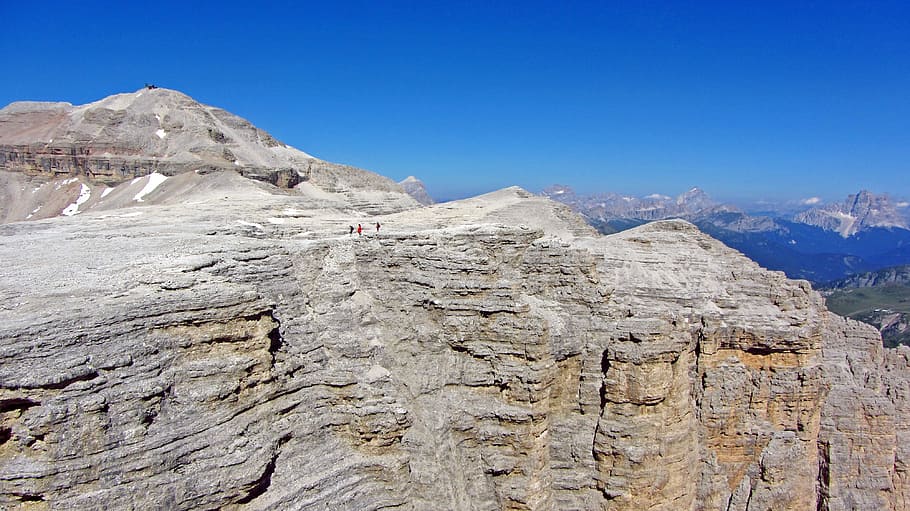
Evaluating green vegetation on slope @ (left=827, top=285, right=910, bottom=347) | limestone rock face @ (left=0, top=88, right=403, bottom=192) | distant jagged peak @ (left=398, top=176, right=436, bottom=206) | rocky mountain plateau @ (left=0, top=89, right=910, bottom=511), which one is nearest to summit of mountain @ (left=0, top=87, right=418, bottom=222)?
limestone rock face @ (left=0, top=88, right=403, bottom=192)

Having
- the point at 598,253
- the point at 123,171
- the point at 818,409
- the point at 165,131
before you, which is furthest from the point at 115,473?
the point at 165,131

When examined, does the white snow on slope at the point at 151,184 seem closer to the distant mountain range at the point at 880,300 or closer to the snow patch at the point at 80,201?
the snow patch at the point at 80,201

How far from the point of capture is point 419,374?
16.8 metres

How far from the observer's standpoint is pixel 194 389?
1220 cm

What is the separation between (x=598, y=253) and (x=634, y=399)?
25.0 feet

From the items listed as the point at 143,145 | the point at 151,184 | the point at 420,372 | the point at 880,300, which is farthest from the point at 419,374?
the point at 880,300

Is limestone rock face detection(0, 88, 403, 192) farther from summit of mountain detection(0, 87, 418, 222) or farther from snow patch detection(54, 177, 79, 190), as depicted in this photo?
snow patch detection(54, 177, 79, 190)

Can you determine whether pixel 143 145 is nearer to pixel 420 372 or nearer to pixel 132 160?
pixel 132 160

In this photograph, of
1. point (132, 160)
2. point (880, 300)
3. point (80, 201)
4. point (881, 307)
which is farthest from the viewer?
point (880, 300)

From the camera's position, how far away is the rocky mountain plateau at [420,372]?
11172 mm

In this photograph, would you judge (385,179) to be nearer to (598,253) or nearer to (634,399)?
(598,253)

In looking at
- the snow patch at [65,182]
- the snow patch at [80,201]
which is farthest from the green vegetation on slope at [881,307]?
the snow patch at [65,182]

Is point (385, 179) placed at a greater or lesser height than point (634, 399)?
greater

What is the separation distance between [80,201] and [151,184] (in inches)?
233
